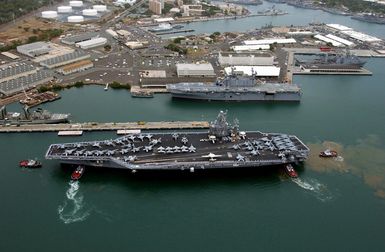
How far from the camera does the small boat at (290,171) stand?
73.8 meters

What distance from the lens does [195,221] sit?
6169 centimetres

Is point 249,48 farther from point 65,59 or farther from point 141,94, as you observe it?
point 65,59

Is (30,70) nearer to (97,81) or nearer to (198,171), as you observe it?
(97,81)

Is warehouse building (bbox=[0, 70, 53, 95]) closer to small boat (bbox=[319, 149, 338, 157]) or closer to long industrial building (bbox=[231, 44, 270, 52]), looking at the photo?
long industrial building (bbox=[231, 44, 270, 52])

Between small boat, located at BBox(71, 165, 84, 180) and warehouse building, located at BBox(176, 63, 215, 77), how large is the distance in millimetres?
54436

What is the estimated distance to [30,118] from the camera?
8931 cm

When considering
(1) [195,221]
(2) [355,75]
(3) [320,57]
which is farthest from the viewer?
(3) [320,57]

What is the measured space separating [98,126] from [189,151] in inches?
980

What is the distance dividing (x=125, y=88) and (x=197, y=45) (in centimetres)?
5335

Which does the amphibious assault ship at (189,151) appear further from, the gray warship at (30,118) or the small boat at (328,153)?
the gray warship at (30,118)

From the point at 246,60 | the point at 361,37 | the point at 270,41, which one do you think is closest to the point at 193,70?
the point at 246,60

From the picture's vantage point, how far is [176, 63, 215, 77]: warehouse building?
119688mm

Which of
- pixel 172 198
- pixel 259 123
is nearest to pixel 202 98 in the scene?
pixel 259 123

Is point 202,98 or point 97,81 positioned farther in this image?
point 97,81
